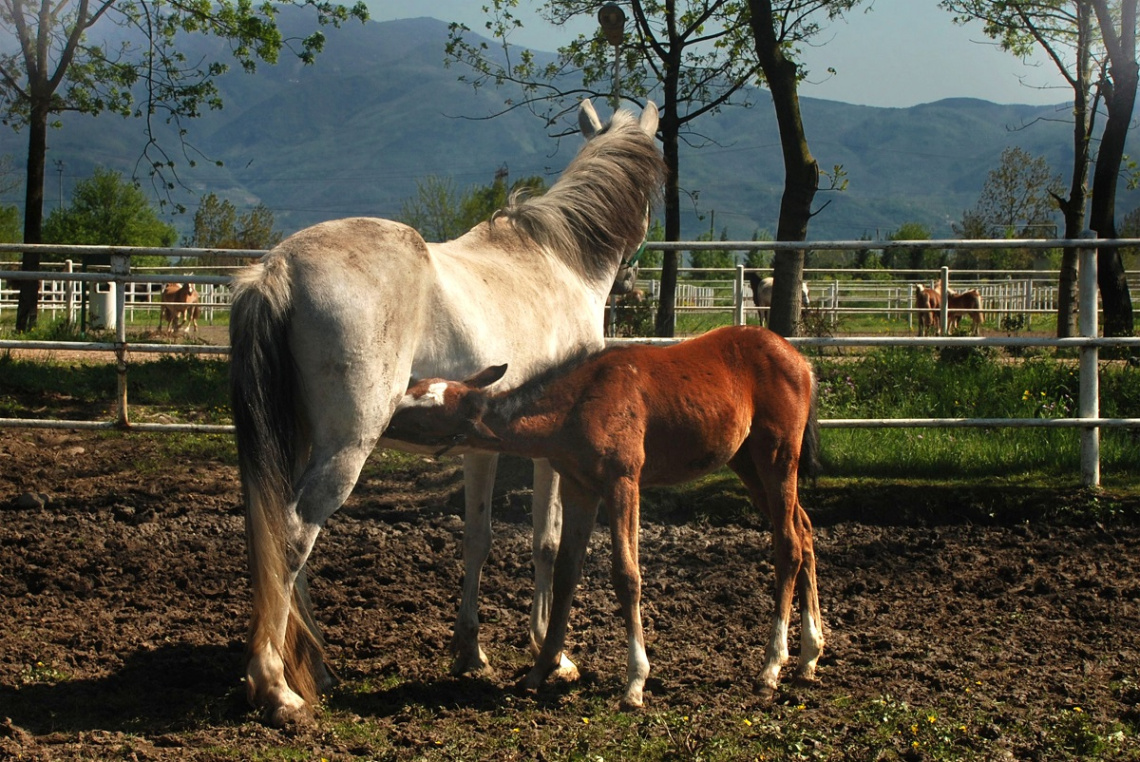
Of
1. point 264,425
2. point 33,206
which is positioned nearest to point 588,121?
point 264,425

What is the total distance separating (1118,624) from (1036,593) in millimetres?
487

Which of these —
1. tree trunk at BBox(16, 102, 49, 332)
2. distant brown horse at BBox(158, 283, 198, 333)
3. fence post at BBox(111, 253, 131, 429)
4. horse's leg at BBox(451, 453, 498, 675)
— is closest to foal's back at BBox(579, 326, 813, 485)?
horse's leg at BBox(451, 453, 498, 675)

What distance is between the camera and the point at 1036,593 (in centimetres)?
505

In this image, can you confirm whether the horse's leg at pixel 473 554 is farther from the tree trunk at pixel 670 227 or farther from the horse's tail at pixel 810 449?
the tree trunk at pixel 670 227

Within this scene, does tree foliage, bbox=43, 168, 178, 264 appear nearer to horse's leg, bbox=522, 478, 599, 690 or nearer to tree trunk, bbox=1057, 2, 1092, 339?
tree trunk, bbox=1057, 2, 1092, 339

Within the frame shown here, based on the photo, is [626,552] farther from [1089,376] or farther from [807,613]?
[1089,376]

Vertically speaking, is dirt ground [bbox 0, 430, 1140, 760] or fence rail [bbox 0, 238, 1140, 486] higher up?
fence rail [bbox 0, 238, 1140, 486]

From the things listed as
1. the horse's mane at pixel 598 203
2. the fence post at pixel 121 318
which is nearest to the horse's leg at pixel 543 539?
the horse's mane at pixel 598 203

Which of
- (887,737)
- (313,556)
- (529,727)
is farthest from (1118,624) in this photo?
(313,556)

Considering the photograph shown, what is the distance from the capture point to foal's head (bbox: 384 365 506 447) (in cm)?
348

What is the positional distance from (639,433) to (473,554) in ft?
3.58

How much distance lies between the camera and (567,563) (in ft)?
13.4

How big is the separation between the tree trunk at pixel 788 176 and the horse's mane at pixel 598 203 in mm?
2911

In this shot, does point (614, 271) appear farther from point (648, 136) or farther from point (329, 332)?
point (329, 332)
